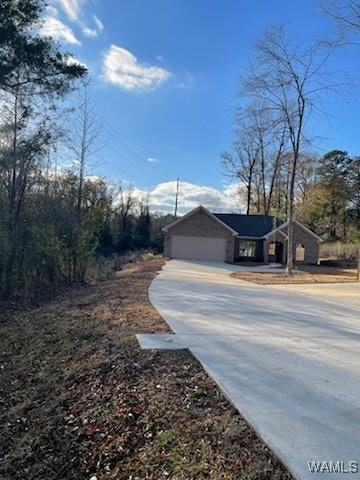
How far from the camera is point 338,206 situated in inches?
1597

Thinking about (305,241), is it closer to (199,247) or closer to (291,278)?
(199,247)

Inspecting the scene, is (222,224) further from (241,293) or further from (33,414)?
(33,414)

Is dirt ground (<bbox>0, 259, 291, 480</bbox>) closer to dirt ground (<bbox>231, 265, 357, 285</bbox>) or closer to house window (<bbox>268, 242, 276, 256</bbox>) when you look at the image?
dirt ground (<bbox>231, 265, 357, 285</bbox>)

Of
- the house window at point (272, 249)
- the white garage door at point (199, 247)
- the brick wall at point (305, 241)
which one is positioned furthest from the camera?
the house window at point (272, 249)

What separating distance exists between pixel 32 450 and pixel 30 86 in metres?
11.7

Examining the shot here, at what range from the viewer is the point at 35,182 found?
14609 mm

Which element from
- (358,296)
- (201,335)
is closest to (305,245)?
(358,296)

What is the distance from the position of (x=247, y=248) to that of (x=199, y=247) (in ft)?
13.8

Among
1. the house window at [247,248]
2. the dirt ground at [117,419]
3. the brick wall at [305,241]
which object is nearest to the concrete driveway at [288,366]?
the dirt ground at [117,419]

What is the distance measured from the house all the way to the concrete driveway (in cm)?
1987

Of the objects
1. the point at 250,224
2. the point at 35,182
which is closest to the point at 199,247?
the point at 250,224

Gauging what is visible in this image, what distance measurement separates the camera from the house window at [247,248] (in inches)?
1201

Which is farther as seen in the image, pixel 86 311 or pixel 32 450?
pixel 86 311

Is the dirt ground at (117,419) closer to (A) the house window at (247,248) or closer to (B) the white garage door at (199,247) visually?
(B) the white garage door at (199,247)
